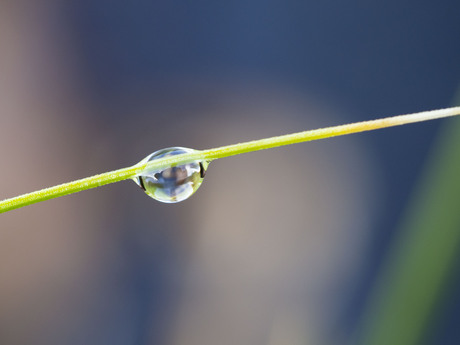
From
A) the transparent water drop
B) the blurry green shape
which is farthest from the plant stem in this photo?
the blurry green shape

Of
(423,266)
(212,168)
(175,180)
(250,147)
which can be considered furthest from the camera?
(212,168)

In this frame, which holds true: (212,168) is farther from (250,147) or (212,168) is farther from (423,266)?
(250,147)

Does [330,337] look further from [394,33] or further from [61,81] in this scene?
[61,81]

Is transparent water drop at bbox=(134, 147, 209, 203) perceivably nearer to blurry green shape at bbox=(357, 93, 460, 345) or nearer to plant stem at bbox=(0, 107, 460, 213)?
plant stem at bbox=(0, 107, 460, 213)

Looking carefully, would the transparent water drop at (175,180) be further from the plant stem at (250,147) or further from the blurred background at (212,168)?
the blurred background at (212,168)

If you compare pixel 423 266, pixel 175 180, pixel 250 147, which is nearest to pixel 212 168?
pixel 423 266

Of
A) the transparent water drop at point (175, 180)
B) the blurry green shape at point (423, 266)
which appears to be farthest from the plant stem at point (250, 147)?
the blurry green shape at point (423, 266)
